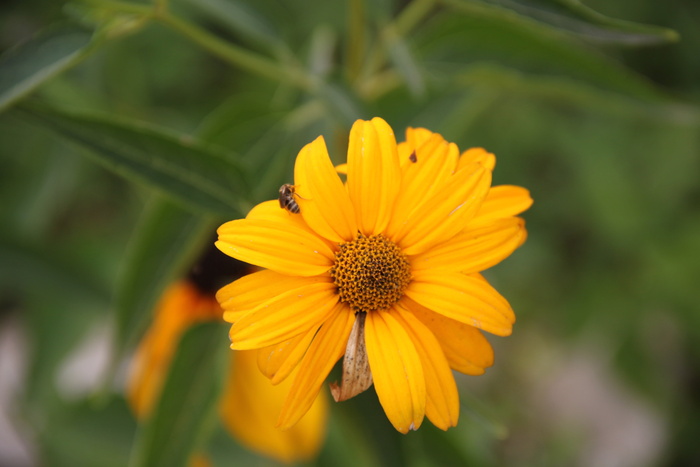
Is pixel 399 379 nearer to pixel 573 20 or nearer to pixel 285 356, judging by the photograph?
pixel 285 356

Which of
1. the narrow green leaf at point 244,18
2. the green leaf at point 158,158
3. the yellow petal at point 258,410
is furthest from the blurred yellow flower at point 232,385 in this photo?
the narrow green leaf at point 244,18

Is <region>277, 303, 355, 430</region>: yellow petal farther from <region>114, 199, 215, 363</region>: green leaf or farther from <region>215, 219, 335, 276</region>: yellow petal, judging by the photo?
<region>114, 199, 215, 363</region>: green leaf

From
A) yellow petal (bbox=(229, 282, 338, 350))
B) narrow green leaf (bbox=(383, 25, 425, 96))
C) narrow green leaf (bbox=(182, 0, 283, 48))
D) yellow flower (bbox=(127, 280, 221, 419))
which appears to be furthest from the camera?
yellow flower (bbox=(127, 280, 221, 419))

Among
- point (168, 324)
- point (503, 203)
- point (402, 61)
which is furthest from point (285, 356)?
point (168, 324)

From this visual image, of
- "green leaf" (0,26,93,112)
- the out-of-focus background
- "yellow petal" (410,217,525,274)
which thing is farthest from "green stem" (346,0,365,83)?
"yellow petal" (410,217,525,274)

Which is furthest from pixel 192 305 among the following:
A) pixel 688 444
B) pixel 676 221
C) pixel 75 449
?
pixel 688 444

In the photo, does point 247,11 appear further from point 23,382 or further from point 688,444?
point 688,444
